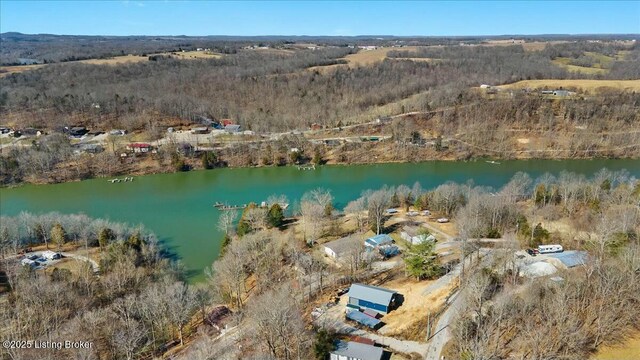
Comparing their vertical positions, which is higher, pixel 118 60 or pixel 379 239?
pixel 118 60

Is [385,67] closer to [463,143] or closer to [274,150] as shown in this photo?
[463,143]

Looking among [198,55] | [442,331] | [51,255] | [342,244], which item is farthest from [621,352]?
[198,55]

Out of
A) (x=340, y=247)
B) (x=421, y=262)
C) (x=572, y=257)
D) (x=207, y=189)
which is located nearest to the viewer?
(x=421, y=262)

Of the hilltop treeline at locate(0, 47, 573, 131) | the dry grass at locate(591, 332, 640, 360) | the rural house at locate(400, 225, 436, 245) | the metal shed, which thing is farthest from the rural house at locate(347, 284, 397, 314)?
the hilltop treeline at locate(0, 47, 573, 131)

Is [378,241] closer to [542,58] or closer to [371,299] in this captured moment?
[371,299]

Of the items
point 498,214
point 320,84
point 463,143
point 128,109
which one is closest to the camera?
point 498,214

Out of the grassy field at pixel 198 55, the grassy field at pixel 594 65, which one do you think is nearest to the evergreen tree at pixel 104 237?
the grassy field at pixel 594 65

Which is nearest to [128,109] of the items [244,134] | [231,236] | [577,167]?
[244,134]
